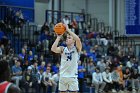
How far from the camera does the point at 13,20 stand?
23000mm

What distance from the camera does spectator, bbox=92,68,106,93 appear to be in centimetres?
2100

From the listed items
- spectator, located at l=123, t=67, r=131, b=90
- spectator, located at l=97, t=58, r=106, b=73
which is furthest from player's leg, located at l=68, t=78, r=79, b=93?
spectator, located at l=123, t=67, r=131, b=90

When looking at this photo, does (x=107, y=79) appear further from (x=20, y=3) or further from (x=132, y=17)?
(x=132, y=17)

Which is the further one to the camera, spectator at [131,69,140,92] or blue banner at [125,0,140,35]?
blue banner at [125,0,140,35]

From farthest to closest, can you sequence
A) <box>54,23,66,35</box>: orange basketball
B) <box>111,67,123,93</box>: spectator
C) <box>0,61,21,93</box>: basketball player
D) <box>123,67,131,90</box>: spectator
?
<box>123,67,131,90</box>: spectator, <box>111,67,123,93</box>: spectator, <box>54,23,66,35</box>: orange basketball, <box>0,61,21,93</box>: basketball player

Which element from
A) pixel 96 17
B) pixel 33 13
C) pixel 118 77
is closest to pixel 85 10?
pixel 96 17

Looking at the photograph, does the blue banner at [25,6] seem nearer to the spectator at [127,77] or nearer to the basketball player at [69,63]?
the spectator at [127,77]

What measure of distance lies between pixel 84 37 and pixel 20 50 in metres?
6.31

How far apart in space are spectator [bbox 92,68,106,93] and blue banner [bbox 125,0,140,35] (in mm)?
8728

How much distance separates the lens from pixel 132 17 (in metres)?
29.4

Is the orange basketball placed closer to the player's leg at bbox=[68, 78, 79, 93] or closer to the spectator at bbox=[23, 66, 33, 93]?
the player's leg at bbox=[68, 78, 79, 93]

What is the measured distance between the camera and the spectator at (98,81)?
2100 centimetres

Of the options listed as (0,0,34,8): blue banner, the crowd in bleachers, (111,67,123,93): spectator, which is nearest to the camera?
the crowd in bleachers

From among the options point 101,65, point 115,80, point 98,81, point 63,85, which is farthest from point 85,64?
point 63,85
